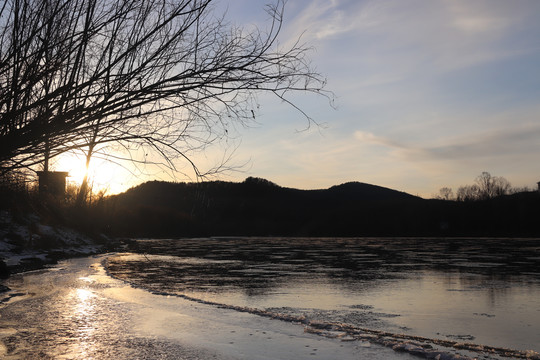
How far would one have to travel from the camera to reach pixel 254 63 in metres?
3.96

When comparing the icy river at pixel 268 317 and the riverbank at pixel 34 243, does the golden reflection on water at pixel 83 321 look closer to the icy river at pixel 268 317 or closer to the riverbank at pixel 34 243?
the icy river at pixel 268 317

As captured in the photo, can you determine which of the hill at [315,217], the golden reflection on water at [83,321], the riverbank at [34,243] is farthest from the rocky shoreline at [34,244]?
the hill at [315,217]

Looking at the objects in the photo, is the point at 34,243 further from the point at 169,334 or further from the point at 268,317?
the point at 169,334

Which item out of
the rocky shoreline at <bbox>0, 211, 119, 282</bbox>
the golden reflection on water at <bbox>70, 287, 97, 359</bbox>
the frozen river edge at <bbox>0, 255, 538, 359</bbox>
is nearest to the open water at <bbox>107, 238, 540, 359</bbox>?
the frozen river edge at <bbox>0, 255, 538, 359</bbox>

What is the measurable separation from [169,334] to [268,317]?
222 cm

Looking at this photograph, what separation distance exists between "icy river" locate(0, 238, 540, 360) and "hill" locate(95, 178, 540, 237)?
68.6m

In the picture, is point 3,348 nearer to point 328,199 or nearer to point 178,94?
point 178,94

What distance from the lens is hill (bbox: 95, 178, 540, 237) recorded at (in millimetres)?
95625

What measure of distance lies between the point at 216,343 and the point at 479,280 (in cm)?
1098

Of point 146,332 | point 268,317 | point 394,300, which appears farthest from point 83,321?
point 394,300

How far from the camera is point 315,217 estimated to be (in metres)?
135

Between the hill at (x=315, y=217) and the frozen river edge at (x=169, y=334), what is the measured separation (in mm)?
71557

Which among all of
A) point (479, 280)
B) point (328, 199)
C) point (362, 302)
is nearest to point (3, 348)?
point (362, 302)

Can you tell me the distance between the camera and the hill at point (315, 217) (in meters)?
95.6
